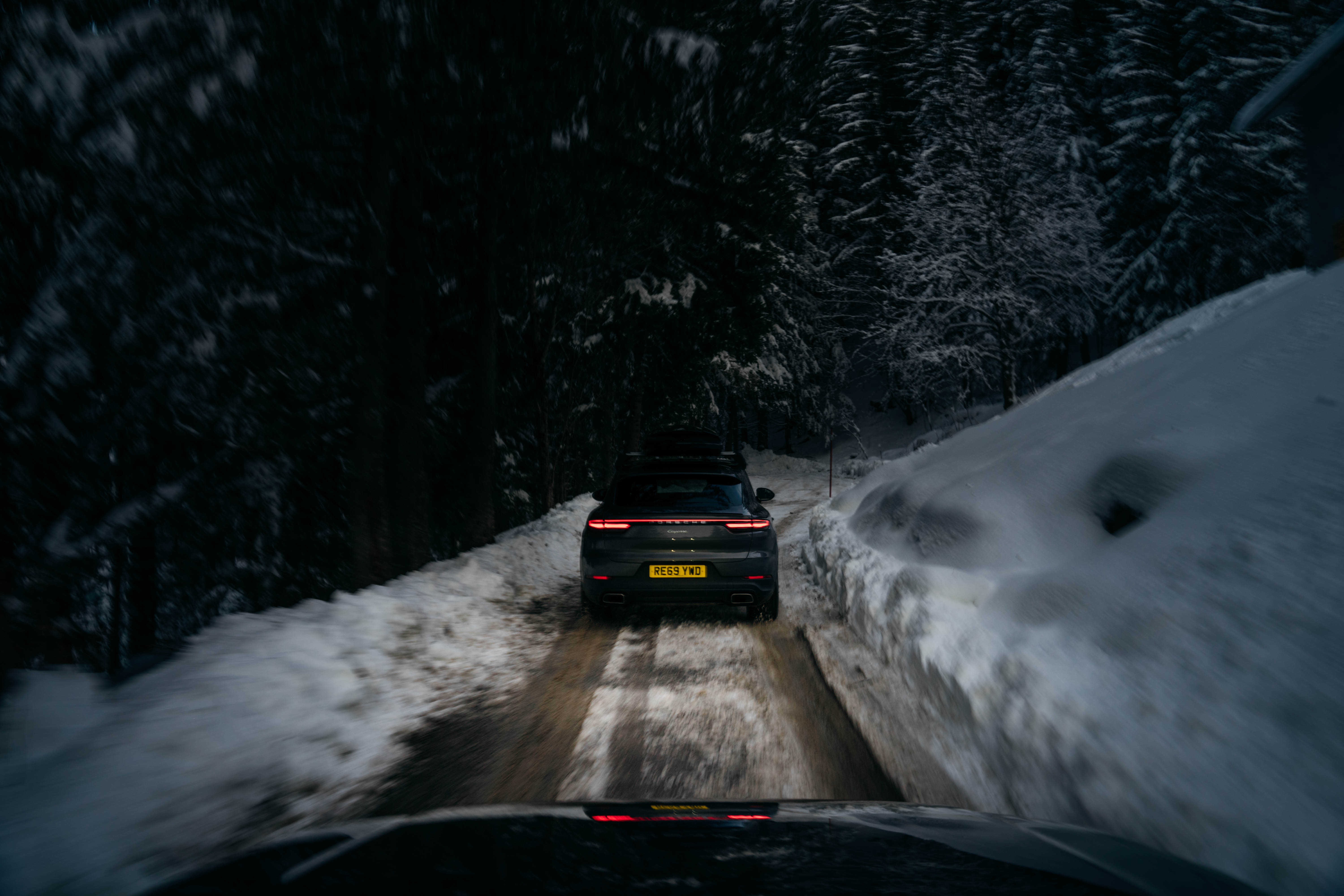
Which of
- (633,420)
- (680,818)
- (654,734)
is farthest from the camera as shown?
(633,420)

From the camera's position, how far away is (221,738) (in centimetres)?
398

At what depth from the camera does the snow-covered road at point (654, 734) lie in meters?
3.72

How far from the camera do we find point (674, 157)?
394 inches

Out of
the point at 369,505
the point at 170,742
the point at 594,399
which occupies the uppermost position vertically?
the point at 594,399

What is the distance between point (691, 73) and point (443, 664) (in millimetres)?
6559

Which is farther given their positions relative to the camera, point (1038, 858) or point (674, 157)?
point (674, 157)

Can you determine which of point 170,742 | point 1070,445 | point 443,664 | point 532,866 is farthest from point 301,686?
point 1070,445

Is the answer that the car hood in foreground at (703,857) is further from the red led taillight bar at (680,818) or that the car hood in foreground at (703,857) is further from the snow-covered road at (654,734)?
the snow-covered road at (654,734)

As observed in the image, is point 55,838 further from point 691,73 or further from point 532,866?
point 691,73

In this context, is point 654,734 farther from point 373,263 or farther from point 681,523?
point 373,263

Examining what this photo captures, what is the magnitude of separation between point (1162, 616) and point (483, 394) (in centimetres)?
956

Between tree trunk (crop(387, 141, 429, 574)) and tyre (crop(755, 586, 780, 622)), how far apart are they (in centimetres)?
469

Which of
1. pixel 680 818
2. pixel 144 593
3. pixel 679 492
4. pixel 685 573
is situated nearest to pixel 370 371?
pixel 679 492

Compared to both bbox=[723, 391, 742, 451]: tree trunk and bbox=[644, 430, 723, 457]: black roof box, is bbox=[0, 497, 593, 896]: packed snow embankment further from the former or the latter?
bbox=[723, 391, 742, 451]: tree trunk
